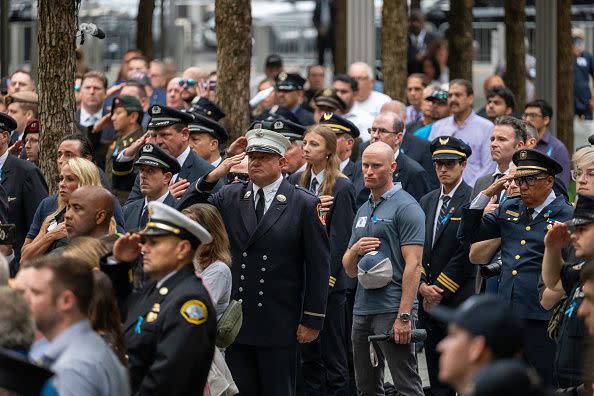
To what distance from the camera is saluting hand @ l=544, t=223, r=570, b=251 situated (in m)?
8.50

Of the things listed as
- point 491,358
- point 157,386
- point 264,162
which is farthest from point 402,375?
point 491,358

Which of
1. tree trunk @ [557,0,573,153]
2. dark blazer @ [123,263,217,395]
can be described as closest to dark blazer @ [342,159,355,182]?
dark blazer @ [123,263,217,395]

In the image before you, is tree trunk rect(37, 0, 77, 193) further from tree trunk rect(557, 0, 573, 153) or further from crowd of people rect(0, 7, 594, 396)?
tree trunk rect(557, 0, 573, 153)

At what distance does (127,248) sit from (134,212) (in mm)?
3233

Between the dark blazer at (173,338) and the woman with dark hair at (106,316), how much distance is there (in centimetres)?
15

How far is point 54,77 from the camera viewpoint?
12320 mm

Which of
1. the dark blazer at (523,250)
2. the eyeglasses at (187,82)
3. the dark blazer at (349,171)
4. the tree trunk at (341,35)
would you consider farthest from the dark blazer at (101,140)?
the tree trunk at (341,35)

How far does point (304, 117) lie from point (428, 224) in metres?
5.59

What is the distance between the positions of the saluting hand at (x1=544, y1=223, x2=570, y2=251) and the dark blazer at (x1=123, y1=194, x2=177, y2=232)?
324 cm

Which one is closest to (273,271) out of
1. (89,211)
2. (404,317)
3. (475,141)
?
(404,317)

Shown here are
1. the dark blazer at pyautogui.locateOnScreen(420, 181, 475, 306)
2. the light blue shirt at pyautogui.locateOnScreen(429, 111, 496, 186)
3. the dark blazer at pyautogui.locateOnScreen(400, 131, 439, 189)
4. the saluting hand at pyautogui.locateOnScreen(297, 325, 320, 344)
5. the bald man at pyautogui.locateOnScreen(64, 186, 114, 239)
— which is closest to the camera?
the bald man at pyautogui.locateOnScreen(64, 186, 114, 239)

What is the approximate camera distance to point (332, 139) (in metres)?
11.9

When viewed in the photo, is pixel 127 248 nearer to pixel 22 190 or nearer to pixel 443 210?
pixel 443 210

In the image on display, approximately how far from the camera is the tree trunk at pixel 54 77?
39.8ft
